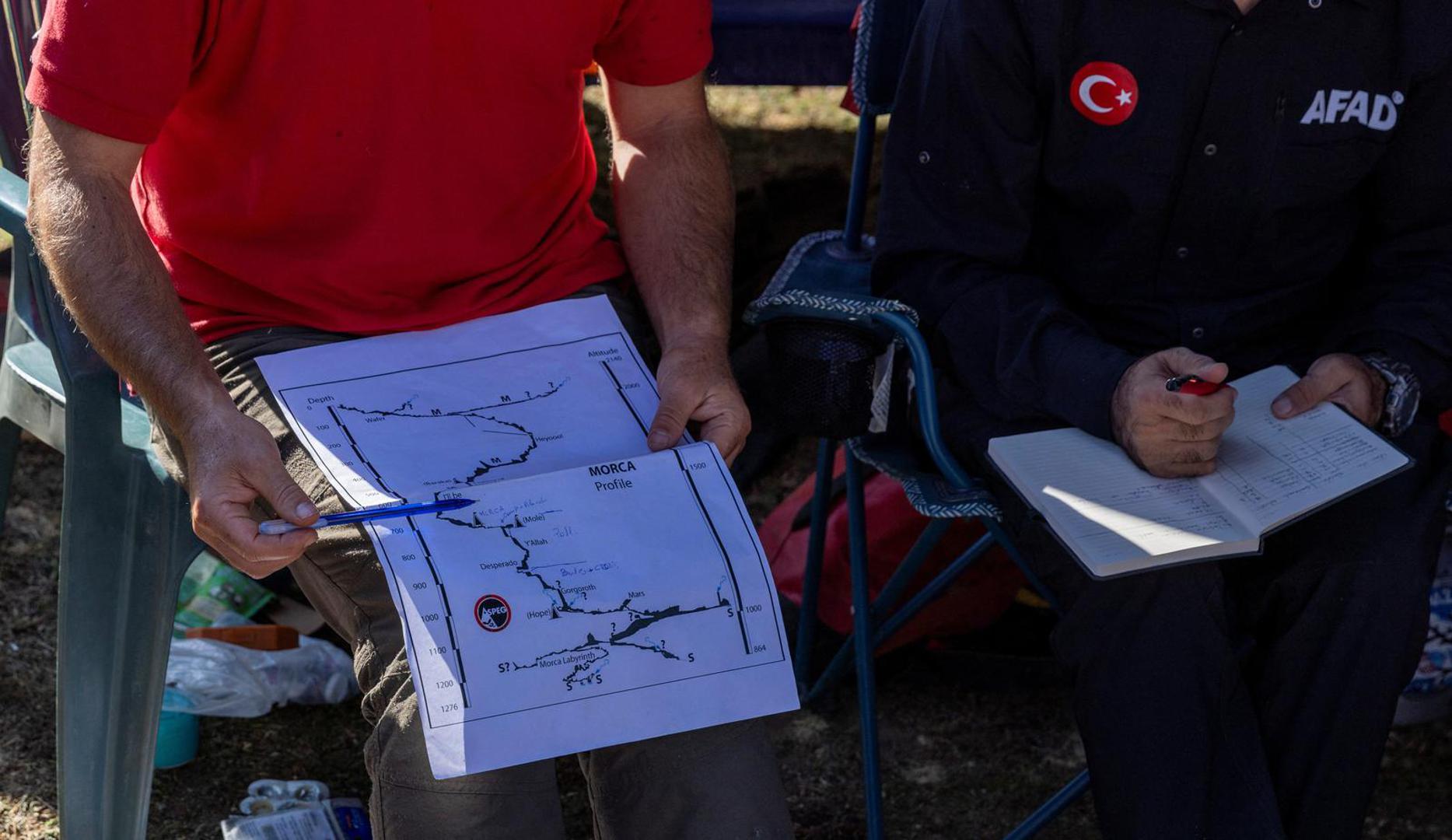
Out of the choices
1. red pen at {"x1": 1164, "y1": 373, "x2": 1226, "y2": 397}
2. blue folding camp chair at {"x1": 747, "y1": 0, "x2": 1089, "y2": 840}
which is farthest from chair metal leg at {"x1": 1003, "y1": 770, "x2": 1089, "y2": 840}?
red pen at {"x1": 1164, "y1": 373, "x2": 1226, "y2": 397}

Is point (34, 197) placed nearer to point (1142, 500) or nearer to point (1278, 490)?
point (1142, 500)

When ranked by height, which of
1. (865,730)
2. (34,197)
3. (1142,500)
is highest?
(34,197)

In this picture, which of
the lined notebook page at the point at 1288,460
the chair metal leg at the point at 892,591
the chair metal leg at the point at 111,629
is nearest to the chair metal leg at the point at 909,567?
the chair metal leg at the point at 892,591

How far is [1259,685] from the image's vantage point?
77.3 inches

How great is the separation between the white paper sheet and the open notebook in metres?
0.47

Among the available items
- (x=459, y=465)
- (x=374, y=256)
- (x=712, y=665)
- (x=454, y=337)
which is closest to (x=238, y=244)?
(x=374, y=256)

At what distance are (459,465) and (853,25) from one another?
5.08 feet

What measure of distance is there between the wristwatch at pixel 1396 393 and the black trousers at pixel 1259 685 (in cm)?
21

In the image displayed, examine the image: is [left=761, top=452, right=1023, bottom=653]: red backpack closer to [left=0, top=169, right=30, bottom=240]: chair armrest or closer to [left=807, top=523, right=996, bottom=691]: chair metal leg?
[left=807, top=523, right=996, bottom=691]: chair metal leg

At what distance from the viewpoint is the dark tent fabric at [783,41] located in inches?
128

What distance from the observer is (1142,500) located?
190cm

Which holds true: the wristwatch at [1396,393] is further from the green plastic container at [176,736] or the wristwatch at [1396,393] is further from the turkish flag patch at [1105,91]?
the green plastic container at [176,736]

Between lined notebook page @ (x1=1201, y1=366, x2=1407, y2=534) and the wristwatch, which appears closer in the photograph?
lined notebook page @ (x1=1201, y1=366, x2=1407, y2=534)

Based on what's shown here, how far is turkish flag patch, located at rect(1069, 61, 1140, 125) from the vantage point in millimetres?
2074
